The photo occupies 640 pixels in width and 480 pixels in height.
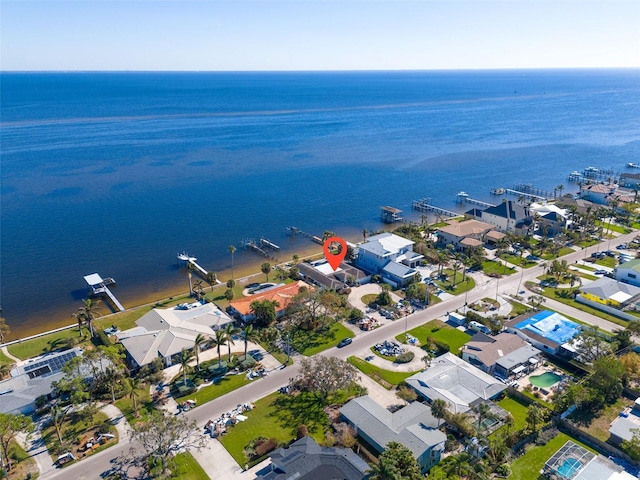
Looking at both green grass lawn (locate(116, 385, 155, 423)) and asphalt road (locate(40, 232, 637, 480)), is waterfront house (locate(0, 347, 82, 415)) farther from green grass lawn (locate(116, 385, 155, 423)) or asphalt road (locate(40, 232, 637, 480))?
asphalt road (locate(40, 232, 637, 480))

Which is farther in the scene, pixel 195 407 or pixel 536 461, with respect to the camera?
pixel 195 407

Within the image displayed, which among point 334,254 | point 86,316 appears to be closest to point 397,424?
point 86,316

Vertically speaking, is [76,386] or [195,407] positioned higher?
[76,386]

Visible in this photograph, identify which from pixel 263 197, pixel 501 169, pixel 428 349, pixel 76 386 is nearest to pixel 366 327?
pixel 428 349

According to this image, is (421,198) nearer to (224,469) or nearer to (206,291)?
(206,291)

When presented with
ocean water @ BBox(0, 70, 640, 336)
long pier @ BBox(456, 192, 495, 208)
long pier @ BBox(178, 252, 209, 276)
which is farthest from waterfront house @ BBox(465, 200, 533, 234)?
long pier @ BBox(178, 252, 209, 276)

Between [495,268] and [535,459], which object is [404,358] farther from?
[495,268]

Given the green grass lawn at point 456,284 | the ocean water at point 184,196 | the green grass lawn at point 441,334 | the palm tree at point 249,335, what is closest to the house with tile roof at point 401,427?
the green grass lawn at point 441,334
